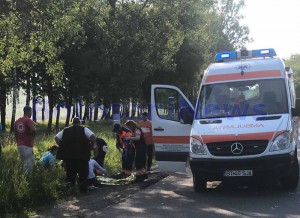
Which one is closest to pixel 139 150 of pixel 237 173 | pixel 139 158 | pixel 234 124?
pixel 139 158

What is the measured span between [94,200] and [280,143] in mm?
3619

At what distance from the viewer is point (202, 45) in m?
32.5

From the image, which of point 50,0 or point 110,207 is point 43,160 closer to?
point 110,207

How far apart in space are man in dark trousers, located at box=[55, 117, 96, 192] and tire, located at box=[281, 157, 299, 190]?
388 centimetres

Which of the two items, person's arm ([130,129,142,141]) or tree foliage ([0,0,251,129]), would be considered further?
tree foliage ([0,0,251,129])

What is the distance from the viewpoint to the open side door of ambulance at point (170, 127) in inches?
373

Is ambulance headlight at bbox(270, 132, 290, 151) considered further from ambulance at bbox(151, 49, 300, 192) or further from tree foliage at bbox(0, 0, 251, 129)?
tree foliage at bbox(0, 0, 251, 129)

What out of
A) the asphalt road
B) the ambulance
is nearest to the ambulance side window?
the ambulance

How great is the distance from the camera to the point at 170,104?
32.1ft

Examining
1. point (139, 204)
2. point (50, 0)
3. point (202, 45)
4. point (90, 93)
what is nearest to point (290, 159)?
point (139, 204)

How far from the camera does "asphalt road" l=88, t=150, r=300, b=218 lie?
692cm

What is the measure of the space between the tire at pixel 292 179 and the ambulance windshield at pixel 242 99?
3.64 ft

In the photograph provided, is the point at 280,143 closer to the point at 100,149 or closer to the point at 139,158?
the point at 139,158

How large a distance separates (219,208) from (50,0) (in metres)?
7.08
